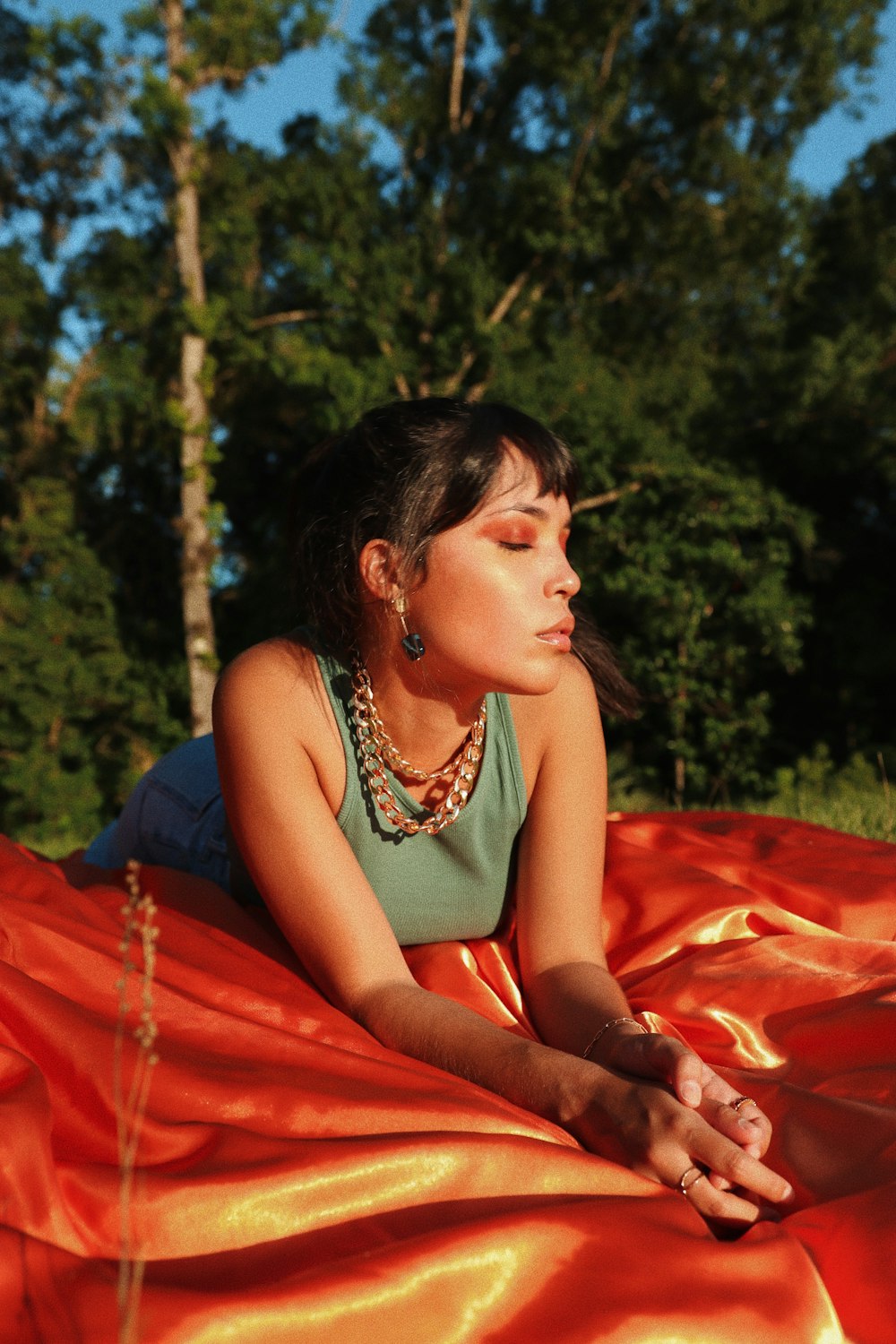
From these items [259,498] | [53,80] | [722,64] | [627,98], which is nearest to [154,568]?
[259,498]

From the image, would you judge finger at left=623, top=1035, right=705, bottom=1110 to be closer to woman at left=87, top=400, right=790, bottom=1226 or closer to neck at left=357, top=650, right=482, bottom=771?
woman at left=87, top=400, right=790, bottom=1226

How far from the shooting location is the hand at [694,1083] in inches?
64.0

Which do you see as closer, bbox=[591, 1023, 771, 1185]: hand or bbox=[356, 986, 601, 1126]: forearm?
bbox=[591, 1023, 771, 1185]: hand

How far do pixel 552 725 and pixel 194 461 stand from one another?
492 inches

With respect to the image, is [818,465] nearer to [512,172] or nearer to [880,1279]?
[512,172]

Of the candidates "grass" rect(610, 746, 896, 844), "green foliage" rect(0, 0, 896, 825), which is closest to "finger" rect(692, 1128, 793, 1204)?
"grass" rect(610, 746, 896, 844)

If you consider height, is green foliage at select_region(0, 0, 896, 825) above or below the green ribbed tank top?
above

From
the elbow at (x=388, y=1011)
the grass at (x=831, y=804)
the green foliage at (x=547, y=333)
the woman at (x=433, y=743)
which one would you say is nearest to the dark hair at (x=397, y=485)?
the woman at (x=433, y=743)

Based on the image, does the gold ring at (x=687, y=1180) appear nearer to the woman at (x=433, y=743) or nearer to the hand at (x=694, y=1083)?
the hand at (x=694, y=1083)

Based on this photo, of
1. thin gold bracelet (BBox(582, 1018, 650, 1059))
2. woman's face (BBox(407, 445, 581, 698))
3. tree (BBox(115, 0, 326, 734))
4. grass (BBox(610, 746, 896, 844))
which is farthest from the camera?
tree (BBox(115, 0, 326, 734))

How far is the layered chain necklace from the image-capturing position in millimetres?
2396

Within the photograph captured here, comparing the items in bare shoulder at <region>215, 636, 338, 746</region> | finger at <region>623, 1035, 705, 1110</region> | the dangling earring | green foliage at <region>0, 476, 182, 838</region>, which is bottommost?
green foliage at <region>0, 476, 182, 838</region>

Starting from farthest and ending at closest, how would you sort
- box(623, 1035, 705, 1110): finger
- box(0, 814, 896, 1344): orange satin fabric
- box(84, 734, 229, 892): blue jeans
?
box(84, 734, 229, 892): blue jeans
box(623, 1035, 705, 1110): finger
box(0, 814, 896, 1344): orange satin fabric

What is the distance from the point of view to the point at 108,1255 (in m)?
1.37
